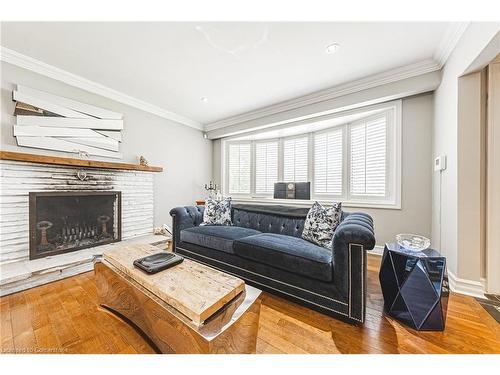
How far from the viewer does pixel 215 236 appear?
91.9 inches

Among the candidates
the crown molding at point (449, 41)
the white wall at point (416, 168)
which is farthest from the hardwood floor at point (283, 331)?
the crown molding at point (449, 41)

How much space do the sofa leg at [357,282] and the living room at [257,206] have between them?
1 centimetres

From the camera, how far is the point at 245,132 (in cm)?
428

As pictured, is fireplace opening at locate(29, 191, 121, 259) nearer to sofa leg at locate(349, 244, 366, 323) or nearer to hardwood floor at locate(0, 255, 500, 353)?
hardwood floor at locate(0, 255, 500, 353)

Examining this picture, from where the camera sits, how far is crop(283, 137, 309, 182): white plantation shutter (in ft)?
12.6

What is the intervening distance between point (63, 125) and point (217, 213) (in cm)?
233

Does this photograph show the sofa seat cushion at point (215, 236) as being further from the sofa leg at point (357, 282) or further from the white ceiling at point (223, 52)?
the white ceiling at point (223, 52)

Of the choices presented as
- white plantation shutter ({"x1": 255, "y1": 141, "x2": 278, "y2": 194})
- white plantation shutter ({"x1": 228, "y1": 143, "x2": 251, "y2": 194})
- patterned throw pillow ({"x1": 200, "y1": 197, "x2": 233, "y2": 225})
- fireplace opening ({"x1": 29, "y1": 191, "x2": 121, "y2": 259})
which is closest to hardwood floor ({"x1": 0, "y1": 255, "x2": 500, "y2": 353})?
fireplace opening ({"x1": 29, "y1": 191, "x2": 121, "y2": 259})

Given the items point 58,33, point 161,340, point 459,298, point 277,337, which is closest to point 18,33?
point 58,33

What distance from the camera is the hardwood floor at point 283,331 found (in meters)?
1.25

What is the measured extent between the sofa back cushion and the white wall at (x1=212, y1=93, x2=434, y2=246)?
1425mm

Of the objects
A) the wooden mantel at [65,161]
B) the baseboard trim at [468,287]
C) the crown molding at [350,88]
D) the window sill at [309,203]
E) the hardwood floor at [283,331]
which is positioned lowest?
the hardwood floor at [283,331]

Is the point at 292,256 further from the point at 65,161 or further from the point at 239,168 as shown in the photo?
the point at 239,168
